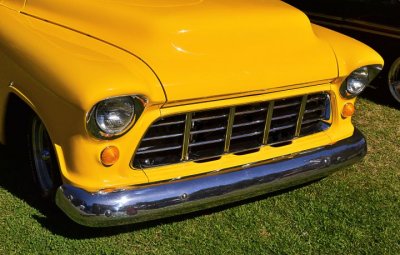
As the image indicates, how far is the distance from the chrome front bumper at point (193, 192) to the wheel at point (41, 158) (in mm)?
445

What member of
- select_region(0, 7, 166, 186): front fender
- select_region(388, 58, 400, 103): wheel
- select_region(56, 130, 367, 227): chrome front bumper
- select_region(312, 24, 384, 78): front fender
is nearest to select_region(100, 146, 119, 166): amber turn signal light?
select_region(0, 7, 166, 186): front fender

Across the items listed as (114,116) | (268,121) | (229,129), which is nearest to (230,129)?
(229,129)

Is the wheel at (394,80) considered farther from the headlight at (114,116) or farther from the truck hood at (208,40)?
the headlight at (114,116)

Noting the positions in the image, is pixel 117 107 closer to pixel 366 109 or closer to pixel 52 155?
pixel 52 155

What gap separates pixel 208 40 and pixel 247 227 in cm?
109

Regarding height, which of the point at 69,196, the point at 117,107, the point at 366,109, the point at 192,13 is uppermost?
the point at 192,13

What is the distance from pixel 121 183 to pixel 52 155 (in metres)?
0.47

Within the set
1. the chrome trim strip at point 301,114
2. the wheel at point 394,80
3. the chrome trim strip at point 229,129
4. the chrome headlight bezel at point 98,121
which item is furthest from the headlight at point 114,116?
the wheel at point 394,80

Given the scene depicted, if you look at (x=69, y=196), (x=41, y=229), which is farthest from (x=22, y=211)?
(x=69, y=196)

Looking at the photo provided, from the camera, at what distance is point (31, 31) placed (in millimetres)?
3033

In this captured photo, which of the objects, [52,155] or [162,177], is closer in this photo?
[162,177]

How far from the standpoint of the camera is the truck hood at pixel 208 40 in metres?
2.76

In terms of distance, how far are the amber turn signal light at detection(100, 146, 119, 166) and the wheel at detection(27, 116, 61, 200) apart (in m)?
0.49

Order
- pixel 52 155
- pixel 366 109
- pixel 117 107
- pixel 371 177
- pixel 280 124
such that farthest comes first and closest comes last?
pixel 366 109
pixel 371 177
pixel 280 124
pixel 52 155
pixel 117 107
